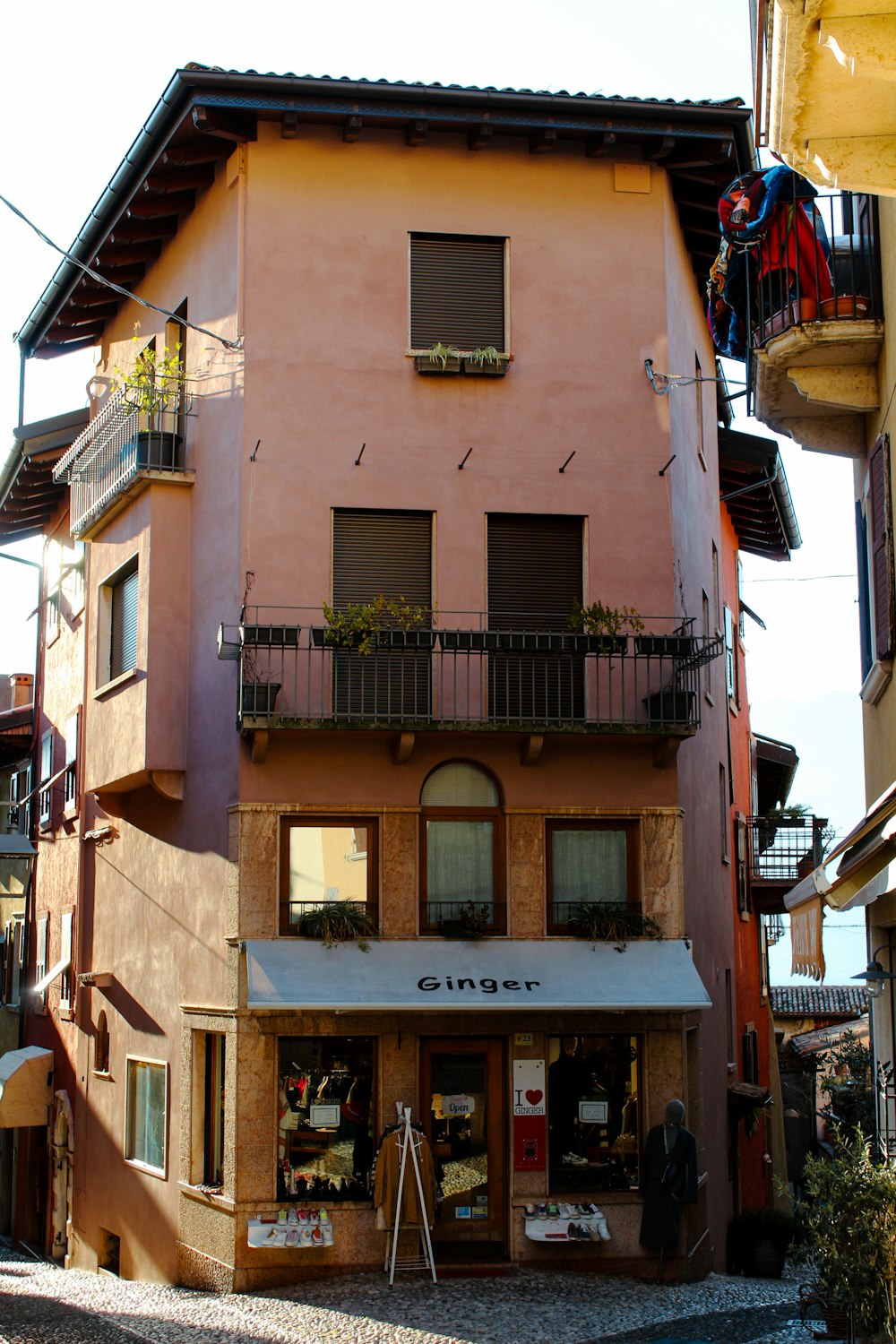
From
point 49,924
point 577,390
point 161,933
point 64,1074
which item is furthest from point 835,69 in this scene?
point 49,924

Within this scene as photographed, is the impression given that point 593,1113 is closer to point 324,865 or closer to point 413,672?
point 324,865

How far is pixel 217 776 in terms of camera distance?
1711 cm

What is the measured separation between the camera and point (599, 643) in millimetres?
16609

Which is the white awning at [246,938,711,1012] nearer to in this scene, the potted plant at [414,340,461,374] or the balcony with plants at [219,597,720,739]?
the balcony with plants at [219,597,720,739]

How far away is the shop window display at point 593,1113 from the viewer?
53.2 ft

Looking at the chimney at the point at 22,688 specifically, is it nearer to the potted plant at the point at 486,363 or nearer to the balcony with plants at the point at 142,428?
the balcony with plants at the point at 142,428

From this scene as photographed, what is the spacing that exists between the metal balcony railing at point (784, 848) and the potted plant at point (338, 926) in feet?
38.9

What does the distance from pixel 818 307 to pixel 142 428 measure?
30.5 ft

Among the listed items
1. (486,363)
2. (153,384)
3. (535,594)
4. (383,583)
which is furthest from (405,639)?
(153,384)

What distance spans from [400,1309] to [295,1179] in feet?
6.50

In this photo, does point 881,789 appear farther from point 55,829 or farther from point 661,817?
point 55,829

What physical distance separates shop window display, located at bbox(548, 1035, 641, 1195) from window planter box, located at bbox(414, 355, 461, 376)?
737 cm

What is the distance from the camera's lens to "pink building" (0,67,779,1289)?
1608 centimetres

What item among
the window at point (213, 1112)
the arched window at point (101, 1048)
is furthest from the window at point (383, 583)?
the arched window at point (101, 1048)
